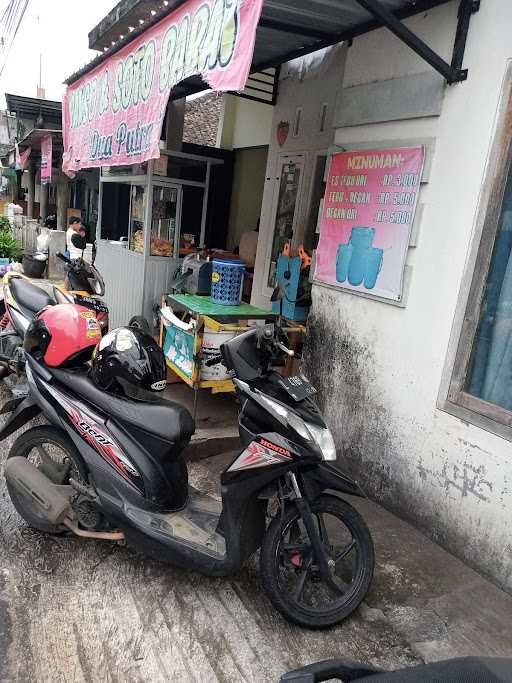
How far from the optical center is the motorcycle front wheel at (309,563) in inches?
98.3

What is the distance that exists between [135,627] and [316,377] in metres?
2.35

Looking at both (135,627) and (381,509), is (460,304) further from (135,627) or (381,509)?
(135,627)

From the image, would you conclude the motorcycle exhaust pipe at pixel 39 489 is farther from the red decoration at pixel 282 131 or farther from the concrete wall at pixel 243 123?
the concrete wall at pixel 243 123

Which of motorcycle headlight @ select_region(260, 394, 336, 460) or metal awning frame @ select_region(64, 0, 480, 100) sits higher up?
metal awning frame @ select_region(64, 0, 480, 100)

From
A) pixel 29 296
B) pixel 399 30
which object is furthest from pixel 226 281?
pixel 399 30

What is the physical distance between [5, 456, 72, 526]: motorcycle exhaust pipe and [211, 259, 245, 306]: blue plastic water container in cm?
233

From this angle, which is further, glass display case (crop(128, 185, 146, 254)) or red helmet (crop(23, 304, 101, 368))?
glass display case (crop(128, 185, 146, 254))

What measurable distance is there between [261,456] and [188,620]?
888 mm

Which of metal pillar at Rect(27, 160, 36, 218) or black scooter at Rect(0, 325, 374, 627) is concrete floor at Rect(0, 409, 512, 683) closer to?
black scooter at Rect(0, 325, 374, 627)

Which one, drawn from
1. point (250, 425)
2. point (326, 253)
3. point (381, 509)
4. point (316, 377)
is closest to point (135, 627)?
point (250, 425)

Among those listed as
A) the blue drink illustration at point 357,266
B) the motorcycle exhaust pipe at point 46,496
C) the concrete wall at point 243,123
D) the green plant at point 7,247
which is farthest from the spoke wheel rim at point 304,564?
the green plant at point 7,247

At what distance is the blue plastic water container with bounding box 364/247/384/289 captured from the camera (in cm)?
367

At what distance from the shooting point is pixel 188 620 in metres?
2.57

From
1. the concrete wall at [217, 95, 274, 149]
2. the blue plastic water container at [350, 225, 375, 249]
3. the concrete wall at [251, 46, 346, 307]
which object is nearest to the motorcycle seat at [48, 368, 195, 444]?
the blue plastic water container at [350, 225, 375, 249]
